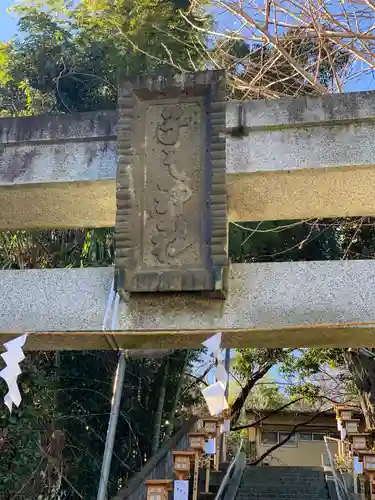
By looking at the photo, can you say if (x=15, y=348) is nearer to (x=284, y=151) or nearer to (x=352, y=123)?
(x=284, y=151)

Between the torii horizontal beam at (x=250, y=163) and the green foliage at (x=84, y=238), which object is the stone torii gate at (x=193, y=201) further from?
the green foliage at (x=84, y=238)

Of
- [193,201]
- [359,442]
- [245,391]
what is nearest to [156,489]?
[359,442]

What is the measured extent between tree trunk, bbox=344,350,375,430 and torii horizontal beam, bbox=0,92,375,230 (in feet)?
24.2

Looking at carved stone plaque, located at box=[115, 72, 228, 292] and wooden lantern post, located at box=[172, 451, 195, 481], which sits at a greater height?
carved stone plaque, located at box=[115, 72, 228, 292]

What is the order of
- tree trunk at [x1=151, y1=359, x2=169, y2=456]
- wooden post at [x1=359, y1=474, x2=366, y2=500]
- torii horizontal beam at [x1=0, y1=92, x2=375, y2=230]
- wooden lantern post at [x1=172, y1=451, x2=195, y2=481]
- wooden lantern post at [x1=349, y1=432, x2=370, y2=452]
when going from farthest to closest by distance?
tree trunk at [x1=151, y1=359, x2=169, y2=456] → wooden lantern post at [x1=349, y1=432, x2=370, y2=452] → wooden post at [x1=359, y1=474, x2=366, y2=500] → wooden lantern post at [x1=172, y1=451, x2=195, y2=481] → torii horizontal beam at [x1=0, y1=92, x2=375, y2=230]

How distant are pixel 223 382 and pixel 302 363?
39.5 feet

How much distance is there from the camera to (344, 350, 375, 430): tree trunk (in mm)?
10492

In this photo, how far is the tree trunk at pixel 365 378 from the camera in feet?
34.4

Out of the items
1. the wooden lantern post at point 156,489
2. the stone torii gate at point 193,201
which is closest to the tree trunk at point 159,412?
the wooden lantern post at point 156,489

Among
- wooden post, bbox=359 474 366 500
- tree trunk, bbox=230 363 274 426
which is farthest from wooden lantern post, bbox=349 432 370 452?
tree trunk, bbox=230 363 274 426

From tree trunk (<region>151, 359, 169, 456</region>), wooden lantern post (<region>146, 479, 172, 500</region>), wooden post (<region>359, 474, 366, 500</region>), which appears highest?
tree trunk (<region>151, 359, 169, 456</region>)

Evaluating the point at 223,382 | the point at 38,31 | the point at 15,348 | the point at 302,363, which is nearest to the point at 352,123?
the point at 223,382

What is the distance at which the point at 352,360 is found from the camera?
37.1ft

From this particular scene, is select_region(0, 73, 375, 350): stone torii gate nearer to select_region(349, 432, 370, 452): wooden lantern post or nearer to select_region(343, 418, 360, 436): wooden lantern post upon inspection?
select_region(349, 432, 370, 452): wooden lantern post
